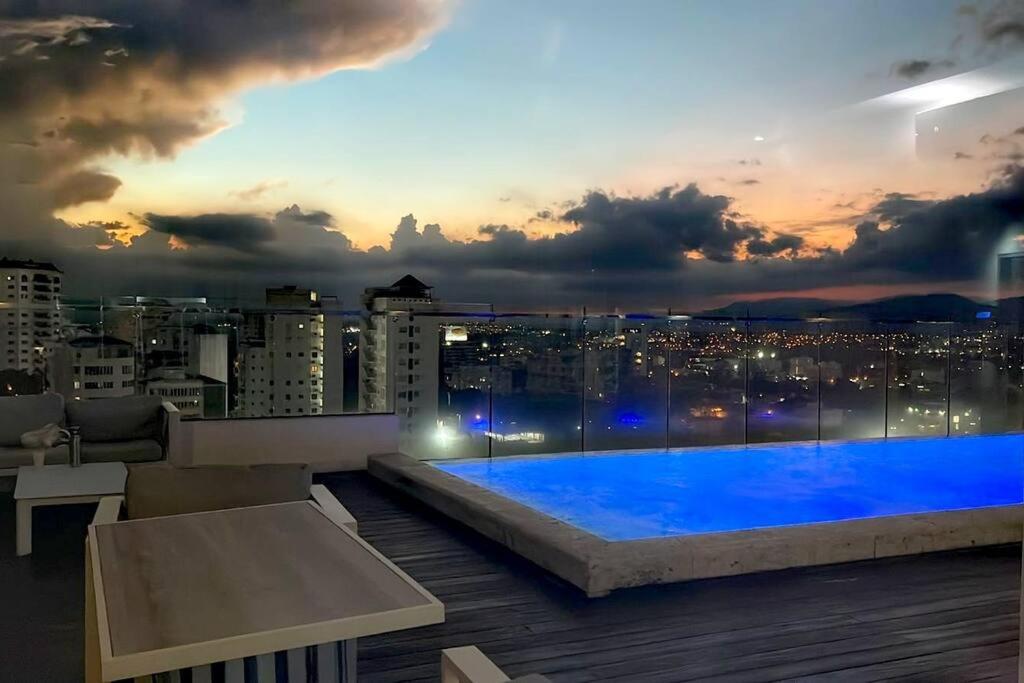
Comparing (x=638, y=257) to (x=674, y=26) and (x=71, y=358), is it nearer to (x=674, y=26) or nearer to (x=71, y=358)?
(x=674, y=26)

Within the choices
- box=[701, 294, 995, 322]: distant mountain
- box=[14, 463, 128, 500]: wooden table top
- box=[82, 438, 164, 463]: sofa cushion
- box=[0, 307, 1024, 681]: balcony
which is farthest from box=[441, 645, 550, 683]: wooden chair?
box=[701, 294, 995, 322]: distant mountain

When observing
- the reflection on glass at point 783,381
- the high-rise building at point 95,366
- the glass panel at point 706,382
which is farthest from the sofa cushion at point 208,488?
the reflection on glass at point 783,381

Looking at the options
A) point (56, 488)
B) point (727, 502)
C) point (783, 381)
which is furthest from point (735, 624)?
point (783, 381)

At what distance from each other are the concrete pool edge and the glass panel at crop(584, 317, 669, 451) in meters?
2.66

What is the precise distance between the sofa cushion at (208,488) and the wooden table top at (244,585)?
0.72 ft

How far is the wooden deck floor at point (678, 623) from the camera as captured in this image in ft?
8.75

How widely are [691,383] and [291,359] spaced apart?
11.5 ft

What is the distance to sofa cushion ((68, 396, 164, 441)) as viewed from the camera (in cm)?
560

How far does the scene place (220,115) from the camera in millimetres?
7641

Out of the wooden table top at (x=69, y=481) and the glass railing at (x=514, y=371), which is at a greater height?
the glass railing at (x=514, y=371)

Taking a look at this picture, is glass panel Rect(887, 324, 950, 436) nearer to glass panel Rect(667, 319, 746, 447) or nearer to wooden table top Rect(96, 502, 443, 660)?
glass panel Rect(667, 319, 746, 447)

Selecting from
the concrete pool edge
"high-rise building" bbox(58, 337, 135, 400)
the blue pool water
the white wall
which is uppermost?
"high-rise building" bbox(58, 337, 135, 400)

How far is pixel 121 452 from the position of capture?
17.4 ft

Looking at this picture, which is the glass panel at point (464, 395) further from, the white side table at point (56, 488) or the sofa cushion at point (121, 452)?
the white side table at point (56, 488)
